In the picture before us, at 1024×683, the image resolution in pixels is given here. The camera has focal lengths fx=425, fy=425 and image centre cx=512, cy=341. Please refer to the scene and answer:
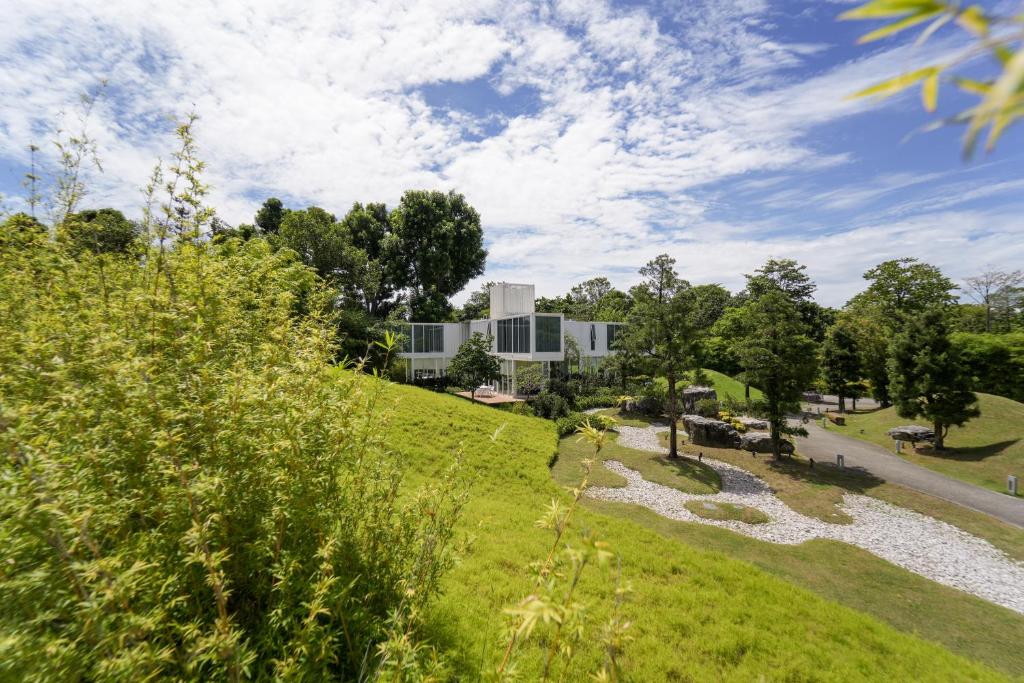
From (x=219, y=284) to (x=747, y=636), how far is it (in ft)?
20.4

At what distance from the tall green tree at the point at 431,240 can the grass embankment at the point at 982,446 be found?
2959cm

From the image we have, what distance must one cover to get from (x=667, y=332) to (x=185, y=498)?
1640 cm

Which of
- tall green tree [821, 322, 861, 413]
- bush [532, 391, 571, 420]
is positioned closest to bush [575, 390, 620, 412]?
bush [532, 391, 571, 420]

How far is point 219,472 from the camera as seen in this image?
1.94 metres

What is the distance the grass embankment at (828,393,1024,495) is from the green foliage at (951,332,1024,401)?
16.4 feet

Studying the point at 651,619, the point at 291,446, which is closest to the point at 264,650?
the point at 291,446

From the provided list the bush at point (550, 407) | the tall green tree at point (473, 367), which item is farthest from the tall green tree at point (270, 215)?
the bush at point (550, 407)

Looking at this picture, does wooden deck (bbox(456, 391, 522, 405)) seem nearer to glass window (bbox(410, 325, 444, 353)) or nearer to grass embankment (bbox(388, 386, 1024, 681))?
glass window (bbox(410, 325, 444, 353))

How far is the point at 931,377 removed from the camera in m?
16.9

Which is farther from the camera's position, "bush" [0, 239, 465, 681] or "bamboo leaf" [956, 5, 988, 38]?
"bush" [0, 239, 465, 681]

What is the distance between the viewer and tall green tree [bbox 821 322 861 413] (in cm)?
2734

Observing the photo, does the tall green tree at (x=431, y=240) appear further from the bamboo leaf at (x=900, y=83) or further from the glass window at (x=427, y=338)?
the bamboo leaf at (x=900, y=83)

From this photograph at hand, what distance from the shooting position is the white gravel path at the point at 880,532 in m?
8.57

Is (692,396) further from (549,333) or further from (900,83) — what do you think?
(900,83)
